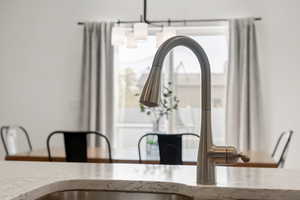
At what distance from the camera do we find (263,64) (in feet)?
14.6

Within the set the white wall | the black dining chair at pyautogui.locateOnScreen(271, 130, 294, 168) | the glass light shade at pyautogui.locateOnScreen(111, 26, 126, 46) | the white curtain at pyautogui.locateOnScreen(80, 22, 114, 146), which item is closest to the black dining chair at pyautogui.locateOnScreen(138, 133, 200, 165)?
the black dining chair at pyautogui.locateOnScreen(271, 130, 294, 168)

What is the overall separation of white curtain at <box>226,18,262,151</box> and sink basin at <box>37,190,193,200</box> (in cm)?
346

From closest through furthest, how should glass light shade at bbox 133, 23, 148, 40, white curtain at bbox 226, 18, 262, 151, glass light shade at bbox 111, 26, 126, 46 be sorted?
glass light shade at bbox 133, 23, 148, 40 → glass light shade at bbox 111, 26, 126, 46 → white curtain at bbox 226, 18, 262, 151

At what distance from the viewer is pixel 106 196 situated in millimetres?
989

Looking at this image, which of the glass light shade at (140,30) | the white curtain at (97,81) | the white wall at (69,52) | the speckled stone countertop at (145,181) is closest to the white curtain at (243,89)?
the white wall at (69,52)

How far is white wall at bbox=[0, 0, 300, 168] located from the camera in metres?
4.43

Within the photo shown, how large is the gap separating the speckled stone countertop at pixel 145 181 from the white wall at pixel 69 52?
3.49m

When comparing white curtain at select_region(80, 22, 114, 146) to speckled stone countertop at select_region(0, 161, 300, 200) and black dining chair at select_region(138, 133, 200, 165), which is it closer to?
black dining chair at select_region(138, 133, 200, 165)

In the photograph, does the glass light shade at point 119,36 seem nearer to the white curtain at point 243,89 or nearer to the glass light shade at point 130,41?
the glass light shade at point 130,41

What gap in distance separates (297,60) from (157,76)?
397cm

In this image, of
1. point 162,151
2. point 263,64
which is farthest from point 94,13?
point 162,151

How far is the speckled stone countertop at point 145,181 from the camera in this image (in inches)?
34.1

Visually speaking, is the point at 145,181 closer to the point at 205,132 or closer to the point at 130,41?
the point at 205,132

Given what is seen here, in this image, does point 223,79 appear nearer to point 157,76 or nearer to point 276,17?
point 276,17
